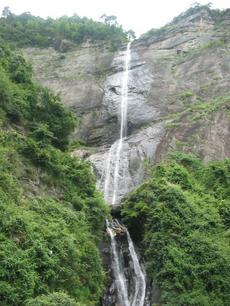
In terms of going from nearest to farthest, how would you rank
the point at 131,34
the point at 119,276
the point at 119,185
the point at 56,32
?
the point at 119,276 < the point at 119,185 < the point at 56,32 < the point at 131,34

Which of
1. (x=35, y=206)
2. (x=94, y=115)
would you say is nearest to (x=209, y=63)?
(x=94, y=115)

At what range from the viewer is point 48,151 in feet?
65.6

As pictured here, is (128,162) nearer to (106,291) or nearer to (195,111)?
(195,111)

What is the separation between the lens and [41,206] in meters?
17.5

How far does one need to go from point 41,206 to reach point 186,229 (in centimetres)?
691

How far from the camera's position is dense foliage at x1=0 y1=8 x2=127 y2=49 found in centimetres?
5150

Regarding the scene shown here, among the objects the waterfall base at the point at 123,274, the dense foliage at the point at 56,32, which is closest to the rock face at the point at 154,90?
the dense foliage at the point at 56,32

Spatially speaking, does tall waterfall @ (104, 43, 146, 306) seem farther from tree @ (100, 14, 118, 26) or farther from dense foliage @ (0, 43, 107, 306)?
tree @ (100, 14, 118, 26)

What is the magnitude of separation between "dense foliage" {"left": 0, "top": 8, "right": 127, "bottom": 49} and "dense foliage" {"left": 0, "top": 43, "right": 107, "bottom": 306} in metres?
28.1

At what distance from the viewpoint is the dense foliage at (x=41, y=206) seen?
13.7 m

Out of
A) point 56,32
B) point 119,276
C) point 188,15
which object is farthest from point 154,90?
point 119,276

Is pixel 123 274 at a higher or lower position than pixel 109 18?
lower

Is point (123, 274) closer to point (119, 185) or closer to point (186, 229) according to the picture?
point (186, 229)

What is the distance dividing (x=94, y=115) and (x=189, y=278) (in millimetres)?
20219
